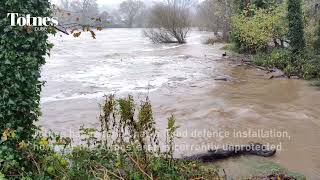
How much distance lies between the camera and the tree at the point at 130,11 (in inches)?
3051

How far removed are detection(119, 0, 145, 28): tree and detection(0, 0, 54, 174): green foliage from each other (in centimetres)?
7086

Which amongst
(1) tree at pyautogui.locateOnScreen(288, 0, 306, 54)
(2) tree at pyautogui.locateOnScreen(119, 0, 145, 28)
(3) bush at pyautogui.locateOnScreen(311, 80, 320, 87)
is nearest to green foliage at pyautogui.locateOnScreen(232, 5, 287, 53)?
(1) tree at pyautogui.locateOnScreen(288, 0, 306, 54)

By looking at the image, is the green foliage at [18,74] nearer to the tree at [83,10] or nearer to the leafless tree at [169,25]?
the tree at [83,10]

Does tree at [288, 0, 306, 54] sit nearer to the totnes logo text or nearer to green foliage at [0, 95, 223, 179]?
green foliage at [0, 95, 223, 179]

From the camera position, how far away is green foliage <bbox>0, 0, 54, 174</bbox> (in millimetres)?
5844

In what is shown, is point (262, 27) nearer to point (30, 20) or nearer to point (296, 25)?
point (296, 25)

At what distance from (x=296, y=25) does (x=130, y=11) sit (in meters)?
63.3

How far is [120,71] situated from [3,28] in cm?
1566

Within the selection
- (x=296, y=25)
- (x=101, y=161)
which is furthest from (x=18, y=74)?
(x=296, y=25)

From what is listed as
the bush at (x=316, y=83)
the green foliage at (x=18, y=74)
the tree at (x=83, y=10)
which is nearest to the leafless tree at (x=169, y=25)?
the tree at (x=83, y=10)

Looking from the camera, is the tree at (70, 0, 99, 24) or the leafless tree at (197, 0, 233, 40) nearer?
the tree at (70, 0, 99, 24)

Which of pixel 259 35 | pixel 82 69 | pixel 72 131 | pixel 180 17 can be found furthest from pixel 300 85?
pixel 180 17

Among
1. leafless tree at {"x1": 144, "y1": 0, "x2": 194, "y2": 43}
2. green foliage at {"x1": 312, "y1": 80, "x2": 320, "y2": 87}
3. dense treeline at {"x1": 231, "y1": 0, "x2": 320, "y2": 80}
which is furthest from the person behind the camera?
leafless tree at {"x1": 144, "y1": 0, "x2": 194, "y2": 43}

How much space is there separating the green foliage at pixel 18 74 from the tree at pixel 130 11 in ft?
232
